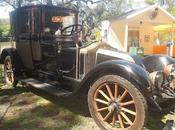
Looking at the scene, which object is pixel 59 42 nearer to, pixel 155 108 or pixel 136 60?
pixel 136 60

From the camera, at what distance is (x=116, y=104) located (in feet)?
13.3

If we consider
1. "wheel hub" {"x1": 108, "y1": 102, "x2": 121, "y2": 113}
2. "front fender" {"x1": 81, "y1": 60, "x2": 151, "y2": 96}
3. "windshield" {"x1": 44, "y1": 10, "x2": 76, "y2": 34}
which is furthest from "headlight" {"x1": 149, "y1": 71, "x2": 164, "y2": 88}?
"windshield" {"x1": 44, "y1": 10, "x2": 76, "y2": 34}

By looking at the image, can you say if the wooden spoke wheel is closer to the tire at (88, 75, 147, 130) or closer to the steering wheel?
the steering wheel

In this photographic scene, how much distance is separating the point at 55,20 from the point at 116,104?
9.55 feet

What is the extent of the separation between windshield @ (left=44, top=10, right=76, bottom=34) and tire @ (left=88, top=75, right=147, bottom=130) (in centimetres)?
238

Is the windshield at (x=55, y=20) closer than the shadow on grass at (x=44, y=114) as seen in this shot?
No

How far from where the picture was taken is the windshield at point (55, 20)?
6.18m

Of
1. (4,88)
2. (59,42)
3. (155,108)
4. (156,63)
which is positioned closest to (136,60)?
(156,63)

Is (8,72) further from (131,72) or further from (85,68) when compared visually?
(131,72)

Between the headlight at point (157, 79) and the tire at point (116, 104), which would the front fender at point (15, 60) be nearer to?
the tire at point (116, 104)

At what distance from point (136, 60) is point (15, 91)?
3.26m

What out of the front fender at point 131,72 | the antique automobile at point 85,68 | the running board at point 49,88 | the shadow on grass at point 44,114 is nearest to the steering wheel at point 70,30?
the antique automobile at point 85,68

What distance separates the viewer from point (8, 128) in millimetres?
4254

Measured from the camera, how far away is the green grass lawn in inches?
172
